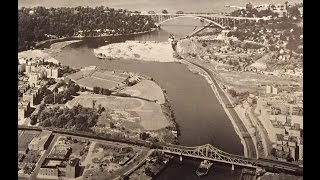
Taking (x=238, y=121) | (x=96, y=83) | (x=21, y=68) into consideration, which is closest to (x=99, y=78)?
(x=96, y=83)

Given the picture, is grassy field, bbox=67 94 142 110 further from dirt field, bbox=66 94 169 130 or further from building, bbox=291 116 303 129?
building, bbox=291 116 303 129

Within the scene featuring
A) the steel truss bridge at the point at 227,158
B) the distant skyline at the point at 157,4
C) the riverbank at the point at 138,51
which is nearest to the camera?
the steel truss bridge at the point at 227,158

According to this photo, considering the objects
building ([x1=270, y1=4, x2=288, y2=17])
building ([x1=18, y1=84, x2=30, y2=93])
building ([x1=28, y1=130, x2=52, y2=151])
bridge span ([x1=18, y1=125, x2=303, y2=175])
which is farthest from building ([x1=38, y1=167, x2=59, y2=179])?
building ([x1=270, y1=4, x2=288, y2=17])

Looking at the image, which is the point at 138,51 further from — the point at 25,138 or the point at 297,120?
the point at 297,120

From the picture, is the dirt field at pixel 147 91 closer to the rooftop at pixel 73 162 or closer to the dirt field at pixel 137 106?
the dirt field at pixel 137 106

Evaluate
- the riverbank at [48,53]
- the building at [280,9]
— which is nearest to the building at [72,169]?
the riverbank at [48,53]

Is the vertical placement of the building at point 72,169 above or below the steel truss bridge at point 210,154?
below

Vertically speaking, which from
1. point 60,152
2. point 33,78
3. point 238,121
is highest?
point 33,78
